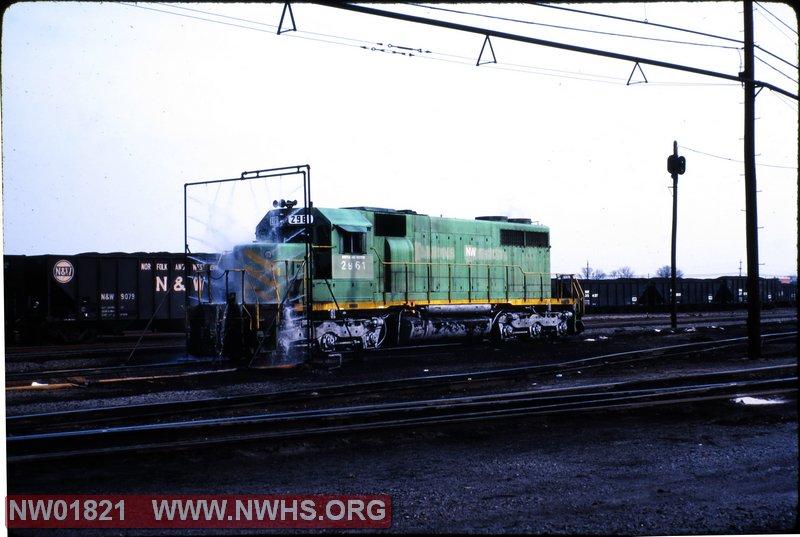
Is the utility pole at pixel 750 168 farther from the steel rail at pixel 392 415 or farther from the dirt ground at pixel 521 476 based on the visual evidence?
the dirt ground at pixel 521 476

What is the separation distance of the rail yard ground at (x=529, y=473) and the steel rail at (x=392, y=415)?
0.35 meters

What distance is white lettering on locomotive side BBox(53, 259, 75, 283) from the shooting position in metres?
23.9

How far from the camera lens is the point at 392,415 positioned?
9.52 m

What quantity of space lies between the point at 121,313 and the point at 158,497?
20.9m

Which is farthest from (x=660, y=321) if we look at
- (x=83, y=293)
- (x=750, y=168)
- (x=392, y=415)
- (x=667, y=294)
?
(x=392, y=415)

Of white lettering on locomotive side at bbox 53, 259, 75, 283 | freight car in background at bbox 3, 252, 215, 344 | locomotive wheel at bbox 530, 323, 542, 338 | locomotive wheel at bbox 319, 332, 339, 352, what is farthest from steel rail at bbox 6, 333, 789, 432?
white lettering on locomotive side at bbox 53, 259, 75, 283

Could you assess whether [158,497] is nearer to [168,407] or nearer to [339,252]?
[168,407]

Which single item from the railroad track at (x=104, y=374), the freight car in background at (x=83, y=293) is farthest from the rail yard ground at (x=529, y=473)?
the freight car in background at (x=83, y=293)

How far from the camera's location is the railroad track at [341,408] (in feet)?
25.8

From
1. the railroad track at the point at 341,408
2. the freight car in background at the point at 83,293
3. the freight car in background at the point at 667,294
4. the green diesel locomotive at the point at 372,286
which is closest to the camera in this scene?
the railroad track at the point at 341,408

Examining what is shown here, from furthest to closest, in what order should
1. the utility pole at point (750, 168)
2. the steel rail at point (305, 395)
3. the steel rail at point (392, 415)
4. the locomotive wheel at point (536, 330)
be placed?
1. the locomotive wheel at point (536, 330)
2. the utility pole at point (750, 168)
3. the steel rail at point (305, 395)
4. the steel rail at point (392, 415)
